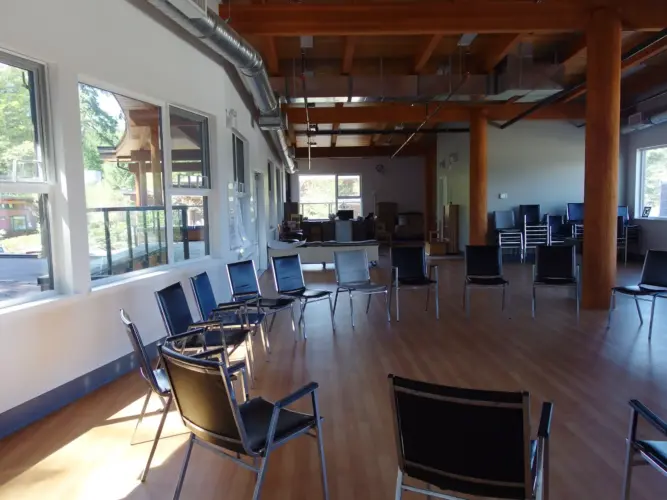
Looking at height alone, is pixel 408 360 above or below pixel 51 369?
below

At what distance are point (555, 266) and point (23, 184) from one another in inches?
212

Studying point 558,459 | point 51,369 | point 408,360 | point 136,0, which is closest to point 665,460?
point 558,459

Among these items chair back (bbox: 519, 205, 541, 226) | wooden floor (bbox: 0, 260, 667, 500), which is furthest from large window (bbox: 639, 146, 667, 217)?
wooden floor (bbox: 0, 260, 667, 500)

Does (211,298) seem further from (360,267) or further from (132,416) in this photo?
(360,267)

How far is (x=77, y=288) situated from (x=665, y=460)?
11.4ft

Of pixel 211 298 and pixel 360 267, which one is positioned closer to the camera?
pixel 211 298

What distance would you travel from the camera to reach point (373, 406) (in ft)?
10.7

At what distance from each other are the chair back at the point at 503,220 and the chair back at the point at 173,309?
29.1ft

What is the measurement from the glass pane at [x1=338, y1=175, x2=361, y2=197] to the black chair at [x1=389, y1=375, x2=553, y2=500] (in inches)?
674

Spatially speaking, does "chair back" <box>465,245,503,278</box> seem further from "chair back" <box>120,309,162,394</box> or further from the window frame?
the window frame

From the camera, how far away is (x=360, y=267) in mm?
5812

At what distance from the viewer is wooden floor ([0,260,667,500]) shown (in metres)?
2.37

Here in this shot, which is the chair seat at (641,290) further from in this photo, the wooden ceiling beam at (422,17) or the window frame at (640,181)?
the window frame at (640,181)

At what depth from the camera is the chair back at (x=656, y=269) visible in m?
5.05
